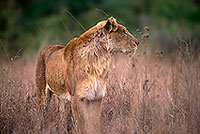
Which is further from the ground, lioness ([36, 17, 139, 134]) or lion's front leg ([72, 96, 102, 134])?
lioness ([36, 17, 139, 134])

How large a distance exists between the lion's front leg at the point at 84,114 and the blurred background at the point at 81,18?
31.2ft

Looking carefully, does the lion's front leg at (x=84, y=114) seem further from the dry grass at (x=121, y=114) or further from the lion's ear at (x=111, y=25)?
the lion's ear at (x=111, y=25)

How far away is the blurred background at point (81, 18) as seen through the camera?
→ 1502 cm

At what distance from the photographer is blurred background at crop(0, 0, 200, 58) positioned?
591 inches

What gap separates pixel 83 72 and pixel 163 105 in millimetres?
1701

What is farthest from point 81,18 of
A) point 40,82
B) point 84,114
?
point 84,114

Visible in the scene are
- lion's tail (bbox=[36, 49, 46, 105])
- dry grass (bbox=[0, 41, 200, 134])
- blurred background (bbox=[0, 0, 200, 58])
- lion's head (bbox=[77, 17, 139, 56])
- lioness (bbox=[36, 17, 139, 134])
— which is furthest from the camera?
blurred background (bbox=[0, 0, 200, 58])

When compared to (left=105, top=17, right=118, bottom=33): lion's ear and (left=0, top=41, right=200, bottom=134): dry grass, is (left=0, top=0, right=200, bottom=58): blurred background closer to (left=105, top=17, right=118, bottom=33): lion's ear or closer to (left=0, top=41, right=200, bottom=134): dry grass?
(left=0, top=41, right=200, bottom=134): dry grass

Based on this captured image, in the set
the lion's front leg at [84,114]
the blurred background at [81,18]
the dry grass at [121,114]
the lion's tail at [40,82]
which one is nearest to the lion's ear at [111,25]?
the dry grass at [121,114]

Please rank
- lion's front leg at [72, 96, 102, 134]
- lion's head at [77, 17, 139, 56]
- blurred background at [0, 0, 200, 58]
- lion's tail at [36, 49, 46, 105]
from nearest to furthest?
lion's front leg at [72, 96, 102, 134] < lion's head at [77, 17, 139, 56] < lion's tail at [36, 49, 46, 105] < blurred background at [0, 0, 200, 58]

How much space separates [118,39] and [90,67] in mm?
605

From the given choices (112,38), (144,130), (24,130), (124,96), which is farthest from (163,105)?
(24,130)

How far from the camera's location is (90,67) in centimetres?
414

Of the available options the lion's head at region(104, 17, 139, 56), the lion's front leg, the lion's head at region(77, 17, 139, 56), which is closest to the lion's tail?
the lion's front leg
